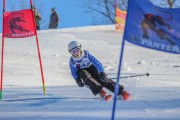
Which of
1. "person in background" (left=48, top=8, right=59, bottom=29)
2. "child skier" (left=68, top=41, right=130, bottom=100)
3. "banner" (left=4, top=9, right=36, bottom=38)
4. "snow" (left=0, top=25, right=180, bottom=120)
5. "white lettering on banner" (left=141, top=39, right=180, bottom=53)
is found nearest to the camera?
"white lettering on banner" (left=141, top=39, right=180, bottom=53)

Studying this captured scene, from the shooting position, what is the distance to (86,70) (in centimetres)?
795

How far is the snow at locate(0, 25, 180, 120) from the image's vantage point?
6121 millimetres

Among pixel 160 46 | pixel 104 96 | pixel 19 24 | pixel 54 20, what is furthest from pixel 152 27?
pixel 54 20

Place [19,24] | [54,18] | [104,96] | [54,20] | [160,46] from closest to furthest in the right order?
[160,46] → [104,96] → [19,24] → [54,18] → [54,20]

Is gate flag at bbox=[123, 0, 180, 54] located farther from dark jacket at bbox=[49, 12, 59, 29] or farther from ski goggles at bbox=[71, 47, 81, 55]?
dark jacket at bbox=[49, 12, 59, 29]

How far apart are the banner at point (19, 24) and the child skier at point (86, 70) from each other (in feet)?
2.59

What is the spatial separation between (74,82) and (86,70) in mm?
3857

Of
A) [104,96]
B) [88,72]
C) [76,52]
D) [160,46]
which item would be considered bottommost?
[104,96]

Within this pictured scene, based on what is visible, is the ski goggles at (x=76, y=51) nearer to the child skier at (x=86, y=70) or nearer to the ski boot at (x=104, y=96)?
the child skier at (x=86, y=70)

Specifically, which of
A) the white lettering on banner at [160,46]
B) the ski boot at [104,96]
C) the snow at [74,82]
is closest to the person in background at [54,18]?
the snow at [74,82]

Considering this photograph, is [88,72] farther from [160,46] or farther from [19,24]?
[160,46]

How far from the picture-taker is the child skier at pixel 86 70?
7.60m

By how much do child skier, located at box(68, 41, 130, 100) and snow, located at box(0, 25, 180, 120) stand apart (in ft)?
0.97

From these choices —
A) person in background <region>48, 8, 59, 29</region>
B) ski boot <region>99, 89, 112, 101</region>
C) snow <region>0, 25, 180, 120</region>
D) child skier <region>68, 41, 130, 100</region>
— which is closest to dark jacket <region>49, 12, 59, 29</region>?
person in background <region>48, 8, 59, 29</region>
